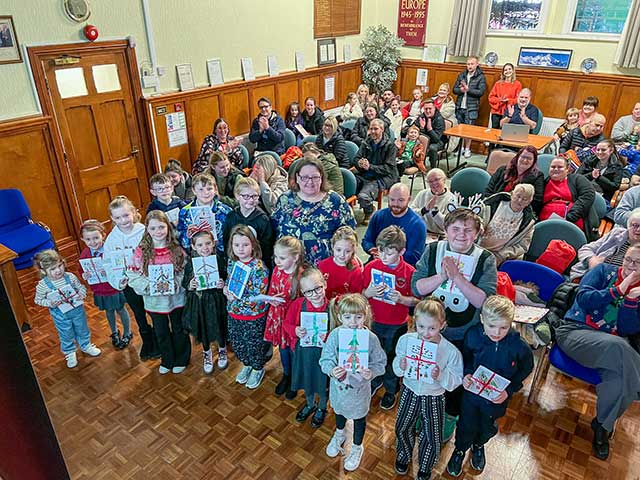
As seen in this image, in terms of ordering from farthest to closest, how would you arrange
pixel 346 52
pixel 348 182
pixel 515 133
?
1. pixel 346 52
2. pixel 515 133
3. pixel 348 182

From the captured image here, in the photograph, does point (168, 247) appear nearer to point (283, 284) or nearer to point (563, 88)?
point (283, 284)

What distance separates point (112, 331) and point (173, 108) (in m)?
3.30

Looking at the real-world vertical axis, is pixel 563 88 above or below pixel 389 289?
above

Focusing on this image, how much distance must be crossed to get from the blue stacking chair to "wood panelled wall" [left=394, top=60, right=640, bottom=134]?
25.2ft

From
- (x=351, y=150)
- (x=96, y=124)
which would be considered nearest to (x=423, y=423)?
(x=351, y=150)

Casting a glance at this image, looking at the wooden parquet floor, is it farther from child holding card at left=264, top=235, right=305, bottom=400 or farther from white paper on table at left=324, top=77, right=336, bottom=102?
white paper on table at left=324, top=77, right=336, bottom=102

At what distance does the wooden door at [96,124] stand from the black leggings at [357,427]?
409 centimetres

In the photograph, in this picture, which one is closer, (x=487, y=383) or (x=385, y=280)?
(x=487, y=383)

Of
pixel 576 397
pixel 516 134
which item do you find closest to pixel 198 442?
pixel 576 397

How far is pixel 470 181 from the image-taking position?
497 cm

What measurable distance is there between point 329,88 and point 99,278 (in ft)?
21.1

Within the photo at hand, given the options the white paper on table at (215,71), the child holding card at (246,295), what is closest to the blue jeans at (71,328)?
the child holding card at (246,295)

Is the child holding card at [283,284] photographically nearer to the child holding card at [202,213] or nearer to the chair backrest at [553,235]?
the child holding card at [202,213]

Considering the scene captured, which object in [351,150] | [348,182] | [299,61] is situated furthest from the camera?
[299,61]
